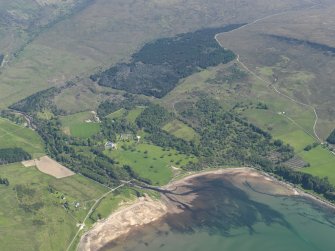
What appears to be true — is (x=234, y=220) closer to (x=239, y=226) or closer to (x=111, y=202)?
(x=239, y=226)

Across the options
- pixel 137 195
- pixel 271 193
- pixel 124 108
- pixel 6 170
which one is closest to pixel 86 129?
pixel 124 108

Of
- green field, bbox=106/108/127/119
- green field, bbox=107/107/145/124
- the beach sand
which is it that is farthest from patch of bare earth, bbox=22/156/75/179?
green field, bbox=107/107/145/124

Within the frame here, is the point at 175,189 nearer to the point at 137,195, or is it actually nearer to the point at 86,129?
the point at 137,195

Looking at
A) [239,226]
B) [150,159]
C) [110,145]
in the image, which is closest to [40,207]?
[150,159]

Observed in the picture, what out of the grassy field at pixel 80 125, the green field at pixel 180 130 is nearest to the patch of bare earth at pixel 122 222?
the green field at pixel 180 130

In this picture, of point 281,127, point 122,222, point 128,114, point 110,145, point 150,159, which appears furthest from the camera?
point 128,114

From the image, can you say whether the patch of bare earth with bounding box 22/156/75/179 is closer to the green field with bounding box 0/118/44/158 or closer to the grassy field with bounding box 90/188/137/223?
the green field with bounding box 0/118/44/158
